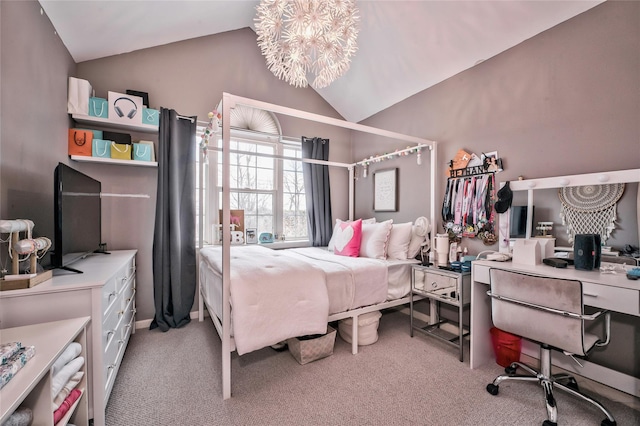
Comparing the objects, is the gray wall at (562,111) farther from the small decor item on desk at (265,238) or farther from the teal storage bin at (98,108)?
the teal storage bin at (98,108)

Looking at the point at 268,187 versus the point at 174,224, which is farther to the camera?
the point at 268,187

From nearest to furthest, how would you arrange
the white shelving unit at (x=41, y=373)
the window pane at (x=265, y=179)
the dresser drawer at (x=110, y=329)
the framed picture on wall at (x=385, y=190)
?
the white shelving unit at (x=41, y=373) < the dresser drawer at (x=110, y=329) < the framed picture on wall at (x=385, y=190) < the window pane at (x=265, y=179)

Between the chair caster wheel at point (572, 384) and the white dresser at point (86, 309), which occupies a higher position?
the white dresser at point (86, 309)

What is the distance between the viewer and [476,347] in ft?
6.68

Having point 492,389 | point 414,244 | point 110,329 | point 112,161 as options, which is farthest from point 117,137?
point 492,389

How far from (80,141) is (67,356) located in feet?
6.27

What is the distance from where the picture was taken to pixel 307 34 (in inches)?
69.0

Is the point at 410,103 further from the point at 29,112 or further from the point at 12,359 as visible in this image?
the point at 12,359

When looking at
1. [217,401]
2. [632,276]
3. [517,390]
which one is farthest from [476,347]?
[217,401]

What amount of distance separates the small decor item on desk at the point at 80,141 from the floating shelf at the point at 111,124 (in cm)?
11

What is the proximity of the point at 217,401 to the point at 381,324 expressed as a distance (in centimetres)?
173

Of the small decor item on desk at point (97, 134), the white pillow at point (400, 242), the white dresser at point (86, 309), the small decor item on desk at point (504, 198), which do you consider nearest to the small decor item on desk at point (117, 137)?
the small decor item on desk at point (97, 134)

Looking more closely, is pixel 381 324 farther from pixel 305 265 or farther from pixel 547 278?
pixel 547 278

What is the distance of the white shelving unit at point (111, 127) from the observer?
229 centimetres
